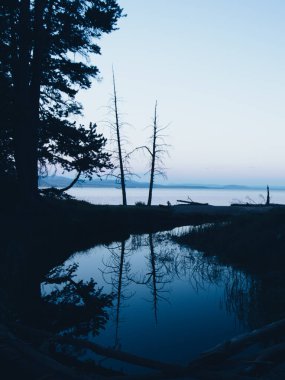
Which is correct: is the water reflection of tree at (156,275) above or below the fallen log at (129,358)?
below

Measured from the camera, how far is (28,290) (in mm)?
8211

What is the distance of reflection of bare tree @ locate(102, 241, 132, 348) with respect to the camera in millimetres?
8230

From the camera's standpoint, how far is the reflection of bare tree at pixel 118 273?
8.23 m

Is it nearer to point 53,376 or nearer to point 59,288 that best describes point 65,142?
point 59,288

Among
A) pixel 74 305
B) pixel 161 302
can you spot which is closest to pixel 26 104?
pixel 74 305

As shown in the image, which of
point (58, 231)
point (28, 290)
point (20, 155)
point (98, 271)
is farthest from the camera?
point (58, 231)

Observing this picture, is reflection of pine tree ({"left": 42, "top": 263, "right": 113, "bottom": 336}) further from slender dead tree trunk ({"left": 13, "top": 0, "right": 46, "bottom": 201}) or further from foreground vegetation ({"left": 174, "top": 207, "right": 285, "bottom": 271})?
foreground vegetation ({"left": 174, "top": 207, "right": 285, "bottom": 271})

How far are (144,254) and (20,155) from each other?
658 centimetres

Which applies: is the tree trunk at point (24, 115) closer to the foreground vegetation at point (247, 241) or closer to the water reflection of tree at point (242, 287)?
the water reflection of tree at point (242, 287)

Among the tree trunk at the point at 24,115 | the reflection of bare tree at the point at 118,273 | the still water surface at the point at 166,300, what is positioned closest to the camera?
the still water surface at the point at 166,300

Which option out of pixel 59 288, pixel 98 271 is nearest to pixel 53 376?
pixel 59 288

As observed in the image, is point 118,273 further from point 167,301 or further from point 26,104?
point 26,104

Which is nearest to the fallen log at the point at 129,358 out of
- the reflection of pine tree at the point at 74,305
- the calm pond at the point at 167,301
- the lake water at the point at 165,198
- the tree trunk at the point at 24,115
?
the calm pond at the point at 167,301

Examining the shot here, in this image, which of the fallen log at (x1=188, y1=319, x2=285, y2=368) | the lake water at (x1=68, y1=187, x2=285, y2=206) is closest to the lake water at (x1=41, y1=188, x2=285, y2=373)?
the fallen log at (x1=188, y1=319, x2=285, y2=368)
